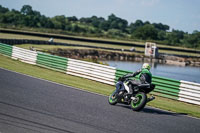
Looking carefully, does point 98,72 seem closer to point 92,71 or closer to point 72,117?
point 92,71

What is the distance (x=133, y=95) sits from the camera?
1088 cm

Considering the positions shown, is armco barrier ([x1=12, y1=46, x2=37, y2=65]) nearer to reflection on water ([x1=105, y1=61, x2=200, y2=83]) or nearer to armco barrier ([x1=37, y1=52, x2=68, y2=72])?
armco barrier ([x1=37, y1=52, x2=68, y2=72])

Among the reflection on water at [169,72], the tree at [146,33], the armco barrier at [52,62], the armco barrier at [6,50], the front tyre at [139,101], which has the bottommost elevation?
the reflection on water at [169,72]

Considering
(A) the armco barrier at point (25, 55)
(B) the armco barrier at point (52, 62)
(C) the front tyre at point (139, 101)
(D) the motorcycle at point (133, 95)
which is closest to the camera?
(C) the front tyre at point (139, 101)

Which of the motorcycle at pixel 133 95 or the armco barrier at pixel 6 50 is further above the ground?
the armco barrier at pixel 6 50

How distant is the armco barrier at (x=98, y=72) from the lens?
15.8m

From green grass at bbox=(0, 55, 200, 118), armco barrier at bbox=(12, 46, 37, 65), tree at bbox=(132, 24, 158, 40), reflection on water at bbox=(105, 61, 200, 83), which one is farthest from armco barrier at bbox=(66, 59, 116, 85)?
tree at bbox=(132, 24, 158, 40)

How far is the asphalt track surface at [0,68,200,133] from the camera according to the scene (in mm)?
7824

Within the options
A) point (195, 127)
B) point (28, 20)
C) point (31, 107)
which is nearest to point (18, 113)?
point (31, 107)

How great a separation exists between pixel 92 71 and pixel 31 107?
10.6 metres

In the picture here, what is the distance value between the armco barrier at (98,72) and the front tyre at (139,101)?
5.77 meters

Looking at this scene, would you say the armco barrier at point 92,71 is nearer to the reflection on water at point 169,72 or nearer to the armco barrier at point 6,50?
the armco barrier at point 6,50

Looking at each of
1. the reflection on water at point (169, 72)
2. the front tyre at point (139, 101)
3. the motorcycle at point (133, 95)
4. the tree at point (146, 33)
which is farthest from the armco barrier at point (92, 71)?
the tree at point (146, 33)

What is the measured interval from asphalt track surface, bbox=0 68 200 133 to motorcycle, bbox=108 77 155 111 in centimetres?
27
